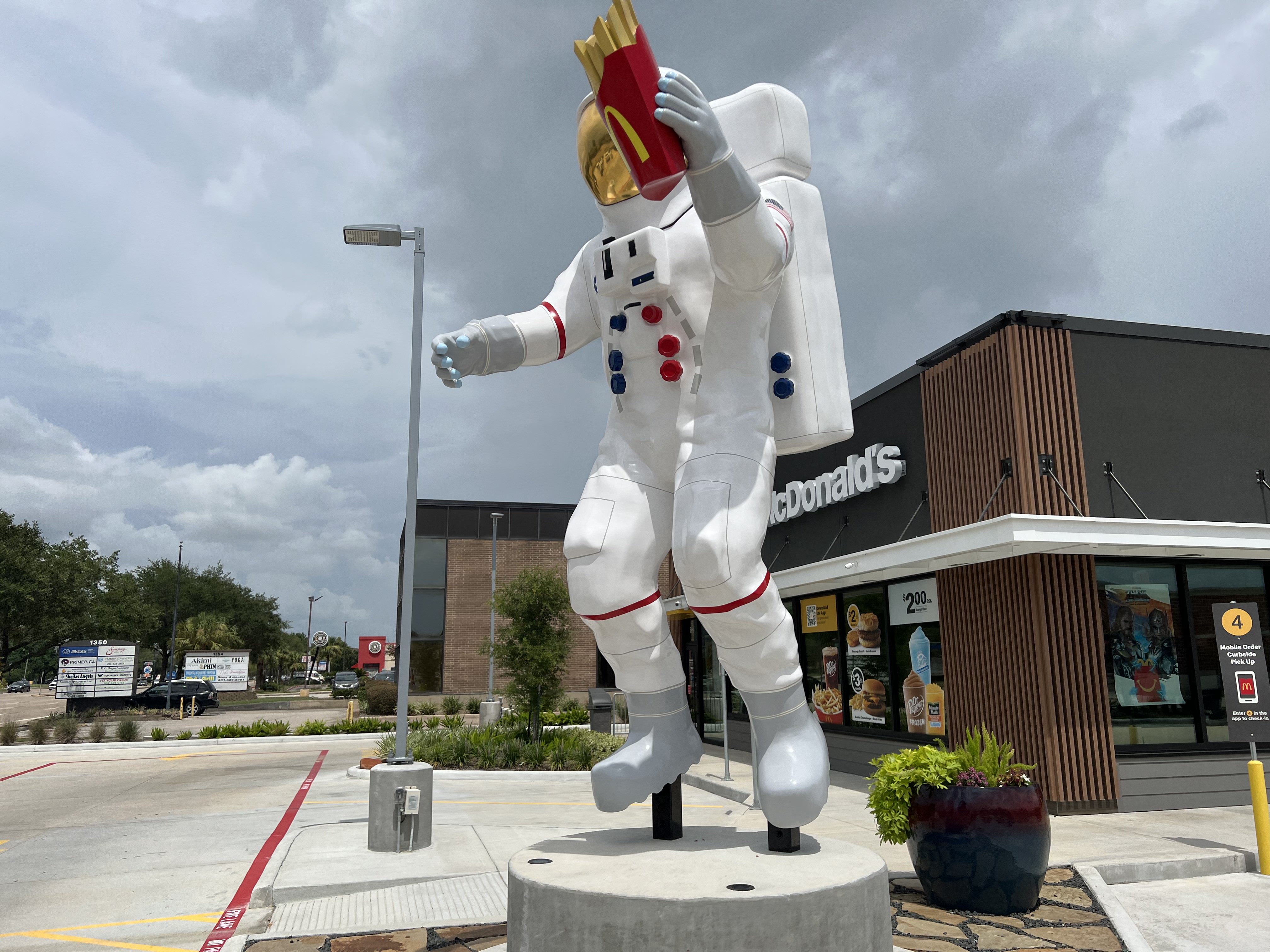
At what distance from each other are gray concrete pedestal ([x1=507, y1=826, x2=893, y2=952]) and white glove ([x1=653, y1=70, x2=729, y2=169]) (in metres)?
2.60

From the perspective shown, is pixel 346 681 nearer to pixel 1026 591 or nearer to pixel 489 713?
pixel 489 713

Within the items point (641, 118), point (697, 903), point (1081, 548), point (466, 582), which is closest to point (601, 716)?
point (1081, 548)

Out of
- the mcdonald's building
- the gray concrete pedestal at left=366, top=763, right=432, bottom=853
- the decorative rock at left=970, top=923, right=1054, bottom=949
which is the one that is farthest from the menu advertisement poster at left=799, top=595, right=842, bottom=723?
the decorative rock at left=970, top=923, right=1054, bottom=949

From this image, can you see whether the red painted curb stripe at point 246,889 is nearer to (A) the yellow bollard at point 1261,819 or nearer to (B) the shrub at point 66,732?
(A) the yellow bollard at point 1261,819

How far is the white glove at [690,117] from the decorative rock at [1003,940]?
4.05 meters

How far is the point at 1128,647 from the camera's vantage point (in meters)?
9.70

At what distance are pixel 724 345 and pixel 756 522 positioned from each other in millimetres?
817

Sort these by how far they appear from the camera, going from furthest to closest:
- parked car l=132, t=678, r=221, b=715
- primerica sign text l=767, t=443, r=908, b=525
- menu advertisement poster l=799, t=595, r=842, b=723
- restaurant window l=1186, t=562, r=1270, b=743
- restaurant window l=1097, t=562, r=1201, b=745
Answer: parked car l=132, t=678, r=221, b=715 < menu advertisement poster l=799, t=595, r=842, b=723 < primerica sign text l=767, t=443, r=908, b=525 < restaurant window l=1186, t=562, r=1270, b=743 < restaurant window l=1097, t=562, r=1201, b=745

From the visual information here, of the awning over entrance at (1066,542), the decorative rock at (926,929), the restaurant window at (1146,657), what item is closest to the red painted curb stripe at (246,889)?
the decorative rock at (926,929)

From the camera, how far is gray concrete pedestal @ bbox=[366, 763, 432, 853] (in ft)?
24.0

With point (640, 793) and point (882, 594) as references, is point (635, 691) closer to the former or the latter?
point (640, 793)

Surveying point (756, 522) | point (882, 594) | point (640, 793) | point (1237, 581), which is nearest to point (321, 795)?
point (882, 594)

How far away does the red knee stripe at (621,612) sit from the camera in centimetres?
366

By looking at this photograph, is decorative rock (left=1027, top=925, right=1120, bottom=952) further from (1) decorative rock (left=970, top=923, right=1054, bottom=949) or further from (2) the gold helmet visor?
(2) the gold helmet visor
